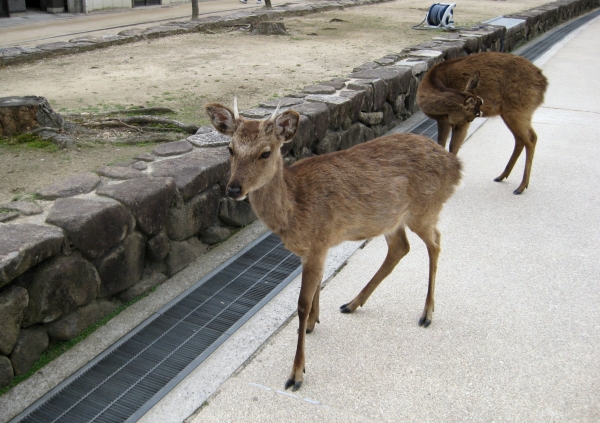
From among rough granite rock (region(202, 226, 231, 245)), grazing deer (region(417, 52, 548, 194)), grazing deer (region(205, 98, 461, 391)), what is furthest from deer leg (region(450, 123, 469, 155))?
rough granite rock (region(202, 226, 231, 245))

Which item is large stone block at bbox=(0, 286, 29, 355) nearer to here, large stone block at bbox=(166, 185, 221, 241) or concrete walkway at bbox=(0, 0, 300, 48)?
large stone block at bbox=(166, 185, 221, 241)

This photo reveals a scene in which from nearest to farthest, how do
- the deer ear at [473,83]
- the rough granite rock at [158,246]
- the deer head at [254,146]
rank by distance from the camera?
the deer head at [254,146], the rough granite rock at [158,246], the deer ear at [473,83]

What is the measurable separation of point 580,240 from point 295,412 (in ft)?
10.0

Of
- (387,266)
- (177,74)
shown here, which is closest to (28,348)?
(387,266)

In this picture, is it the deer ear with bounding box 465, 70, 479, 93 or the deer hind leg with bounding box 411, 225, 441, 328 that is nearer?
the deer hind leg with bounding box 411, 225, 441, 328

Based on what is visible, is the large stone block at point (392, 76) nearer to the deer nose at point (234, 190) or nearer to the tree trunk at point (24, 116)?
the tree trunk at point (24, 116)

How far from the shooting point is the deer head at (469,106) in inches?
217

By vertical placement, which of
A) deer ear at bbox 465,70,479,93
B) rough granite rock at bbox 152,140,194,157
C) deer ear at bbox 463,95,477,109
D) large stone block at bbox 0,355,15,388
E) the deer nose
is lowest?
large stone block at bbox 0,355,15,388

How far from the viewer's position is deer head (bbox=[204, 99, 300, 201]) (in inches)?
124

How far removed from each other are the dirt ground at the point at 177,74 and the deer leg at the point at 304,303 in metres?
2.16

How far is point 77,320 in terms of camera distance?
11.6 feet

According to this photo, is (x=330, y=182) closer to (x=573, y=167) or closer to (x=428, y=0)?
(x=573, y=167)

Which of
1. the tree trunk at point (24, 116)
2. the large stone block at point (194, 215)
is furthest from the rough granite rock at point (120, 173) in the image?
the tree trunk at point (24, 116)

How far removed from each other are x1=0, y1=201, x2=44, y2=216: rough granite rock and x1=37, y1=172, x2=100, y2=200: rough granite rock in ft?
0.48
